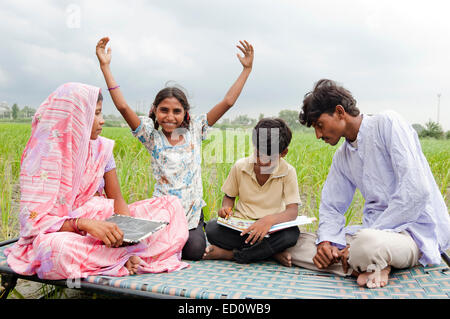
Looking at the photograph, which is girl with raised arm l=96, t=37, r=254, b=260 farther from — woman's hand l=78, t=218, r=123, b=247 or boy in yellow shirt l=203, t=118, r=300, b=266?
woman's hand l=78, t=218, r=123, b=247

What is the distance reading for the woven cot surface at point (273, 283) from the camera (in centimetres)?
159

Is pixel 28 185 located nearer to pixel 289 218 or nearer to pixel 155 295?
pixel 155 295

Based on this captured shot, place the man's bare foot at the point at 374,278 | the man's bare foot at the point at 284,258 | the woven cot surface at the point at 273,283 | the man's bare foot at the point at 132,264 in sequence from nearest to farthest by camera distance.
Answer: the woven cot surface at the point at 273,283 → the man's bare foot at the point at 374,278 → the man's bare foot at the point at 132,264 → the man's bare foot at the point at 284,258

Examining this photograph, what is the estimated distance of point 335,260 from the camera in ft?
6.40

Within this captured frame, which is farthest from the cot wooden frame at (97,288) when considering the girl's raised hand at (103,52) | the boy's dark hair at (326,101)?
the girl's raised hand at (103,52)

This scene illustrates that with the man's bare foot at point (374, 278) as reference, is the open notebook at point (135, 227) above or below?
above

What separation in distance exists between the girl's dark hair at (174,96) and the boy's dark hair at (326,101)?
0.80m

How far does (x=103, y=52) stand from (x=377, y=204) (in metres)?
1.84

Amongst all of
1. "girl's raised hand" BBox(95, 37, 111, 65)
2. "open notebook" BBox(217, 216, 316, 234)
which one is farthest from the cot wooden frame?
"girl's raised hand" BBox(95, 37, 111, 65)

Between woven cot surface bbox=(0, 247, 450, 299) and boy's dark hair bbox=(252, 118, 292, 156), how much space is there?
699 millimetres

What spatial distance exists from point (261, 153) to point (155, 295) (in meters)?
1.03

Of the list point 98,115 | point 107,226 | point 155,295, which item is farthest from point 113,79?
point 155,295

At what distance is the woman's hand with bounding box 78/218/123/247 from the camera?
175cm

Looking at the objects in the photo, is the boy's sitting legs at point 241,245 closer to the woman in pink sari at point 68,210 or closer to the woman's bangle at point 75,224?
the woman in pink sari at point 68,210
